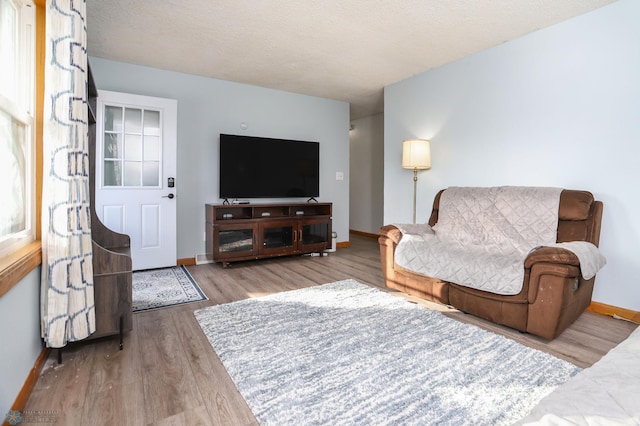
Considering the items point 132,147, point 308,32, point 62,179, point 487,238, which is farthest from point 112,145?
point 487,238

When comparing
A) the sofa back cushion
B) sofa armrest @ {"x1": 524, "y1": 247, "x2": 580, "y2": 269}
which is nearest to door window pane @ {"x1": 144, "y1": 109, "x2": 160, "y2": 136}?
sofa armrest @ {"x1": 524, "y1": 247, "x2": 580, "y2": 269}

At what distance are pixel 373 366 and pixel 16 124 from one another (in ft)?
7.24

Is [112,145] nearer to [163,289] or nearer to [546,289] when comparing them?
[163,289]

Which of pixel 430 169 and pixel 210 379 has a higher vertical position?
pixel 430 169

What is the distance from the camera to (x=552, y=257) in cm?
204

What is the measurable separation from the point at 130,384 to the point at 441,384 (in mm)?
1545

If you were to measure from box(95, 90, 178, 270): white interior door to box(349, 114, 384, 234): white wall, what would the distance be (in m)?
3.78

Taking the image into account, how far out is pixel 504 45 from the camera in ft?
10.6

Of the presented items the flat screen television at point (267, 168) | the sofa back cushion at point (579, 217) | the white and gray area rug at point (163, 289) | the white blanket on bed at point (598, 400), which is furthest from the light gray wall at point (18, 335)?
the sofa back cushion at point (579, 217)

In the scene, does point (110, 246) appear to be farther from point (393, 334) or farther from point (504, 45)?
point (504, 45)

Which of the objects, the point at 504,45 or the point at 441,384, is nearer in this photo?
the point at 441,384

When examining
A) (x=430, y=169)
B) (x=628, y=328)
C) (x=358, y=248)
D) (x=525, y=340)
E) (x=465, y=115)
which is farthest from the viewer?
(x=358, y=248)

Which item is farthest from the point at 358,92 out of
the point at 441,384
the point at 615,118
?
the point at 441,384

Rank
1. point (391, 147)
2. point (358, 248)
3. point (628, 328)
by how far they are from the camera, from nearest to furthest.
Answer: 1. point (628, 328)
2. point (391, 147)
3. point (358, 248)
